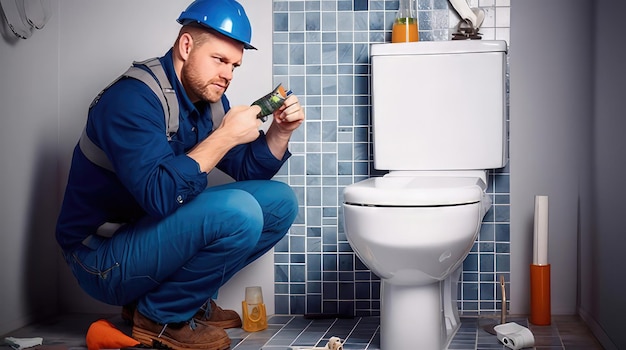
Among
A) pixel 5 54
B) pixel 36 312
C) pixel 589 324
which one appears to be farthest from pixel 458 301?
pixel 5 54

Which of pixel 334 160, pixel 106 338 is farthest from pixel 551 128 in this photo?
pixel 106 338

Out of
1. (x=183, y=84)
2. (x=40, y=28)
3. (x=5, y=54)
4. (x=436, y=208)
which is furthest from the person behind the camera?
(x=40, y=28)

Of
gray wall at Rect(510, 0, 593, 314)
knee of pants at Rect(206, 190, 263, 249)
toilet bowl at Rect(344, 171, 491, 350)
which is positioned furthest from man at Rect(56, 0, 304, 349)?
gray wall at Rect(510, 0, 593, 314)

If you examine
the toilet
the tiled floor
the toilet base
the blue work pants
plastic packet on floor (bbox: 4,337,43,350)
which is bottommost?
the tiled floor

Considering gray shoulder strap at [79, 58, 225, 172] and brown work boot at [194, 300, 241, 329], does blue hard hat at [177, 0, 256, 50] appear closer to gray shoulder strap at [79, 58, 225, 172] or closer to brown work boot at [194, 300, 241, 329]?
gray shoulder strap at [79, 58, 225, 172]

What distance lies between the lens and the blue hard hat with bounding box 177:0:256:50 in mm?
1901

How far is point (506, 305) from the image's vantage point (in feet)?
8.07

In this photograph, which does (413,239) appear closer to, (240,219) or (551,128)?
(240,219)

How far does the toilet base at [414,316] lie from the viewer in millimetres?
1911

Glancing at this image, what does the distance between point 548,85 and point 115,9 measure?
1.46 meters

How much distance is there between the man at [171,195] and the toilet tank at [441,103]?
393 mm

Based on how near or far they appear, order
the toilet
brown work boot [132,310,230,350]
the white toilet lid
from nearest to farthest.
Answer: the white toilet lid → brown work boot [132,310,230,350] → the toilet

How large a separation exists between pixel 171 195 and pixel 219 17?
1.57ft

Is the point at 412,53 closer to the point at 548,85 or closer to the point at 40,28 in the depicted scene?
the point at 548,85
